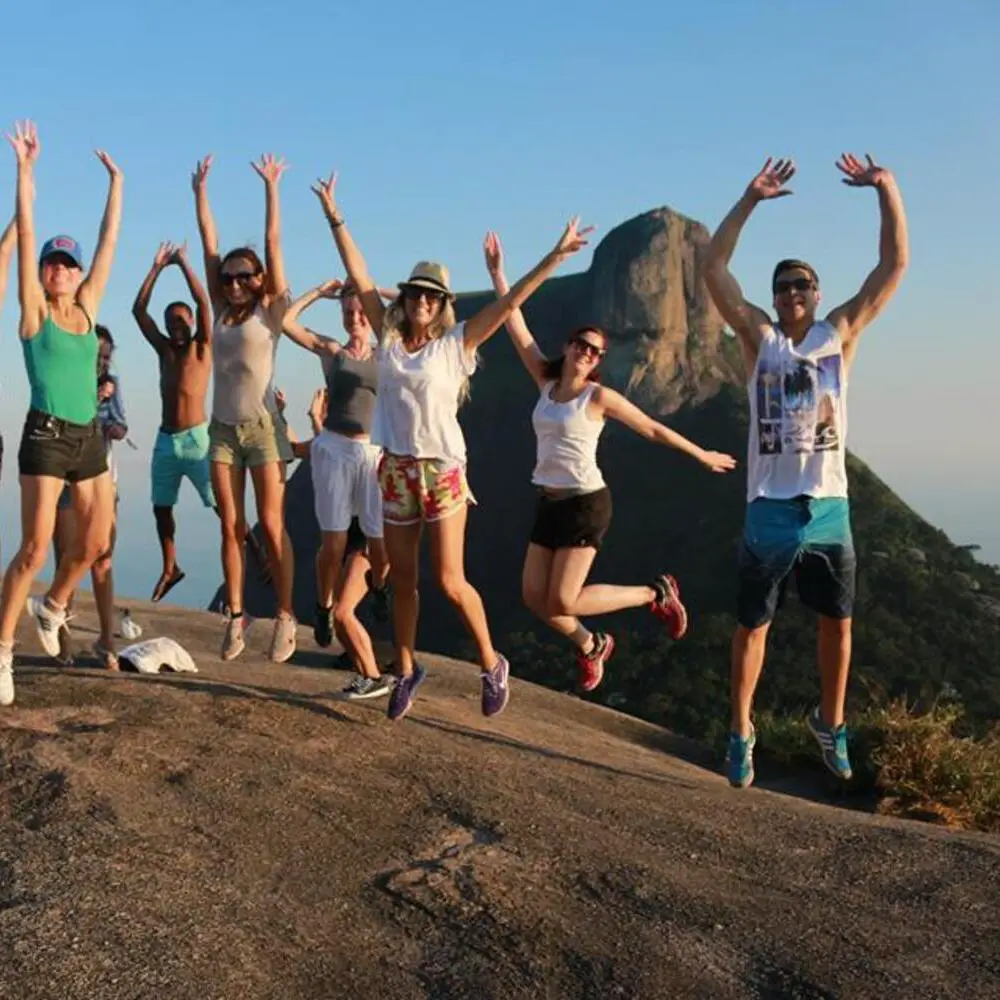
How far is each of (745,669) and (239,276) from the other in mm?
3882

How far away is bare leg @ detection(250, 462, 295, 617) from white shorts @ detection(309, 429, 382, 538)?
37cm

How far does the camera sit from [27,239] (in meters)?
5.96

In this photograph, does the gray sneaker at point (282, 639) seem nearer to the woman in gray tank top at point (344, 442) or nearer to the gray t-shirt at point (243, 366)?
the woman in gray tank top at point (344, 442)

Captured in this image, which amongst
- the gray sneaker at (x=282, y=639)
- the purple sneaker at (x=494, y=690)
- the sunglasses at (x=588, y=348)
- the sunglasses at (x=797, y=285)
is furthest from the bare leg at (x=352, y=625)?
the sunglasses at (x=797, y=285)

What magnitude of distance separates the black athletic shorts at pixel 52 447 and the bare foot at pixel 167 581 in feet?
13.2

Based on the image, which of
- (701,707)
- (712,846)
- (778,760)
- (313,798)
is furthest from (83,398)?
(701,707)

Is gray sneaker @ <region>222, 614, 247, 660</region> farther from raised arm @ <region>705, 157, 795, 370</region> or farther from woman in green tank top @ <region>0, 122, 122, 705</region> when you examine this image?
raised arm @ <region>705, 157, 795, 370</region>

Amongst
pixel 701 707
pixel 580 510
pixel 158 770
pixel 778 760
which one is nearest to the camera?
pixel 158 770

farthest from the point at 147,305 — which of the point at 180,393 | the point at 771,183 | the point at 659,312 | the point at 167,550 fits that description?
the point at 659,312

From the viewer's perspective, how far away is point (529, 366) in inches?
282

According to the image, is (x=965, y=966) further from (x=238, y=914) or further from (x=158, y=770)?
(x=158, y=770)

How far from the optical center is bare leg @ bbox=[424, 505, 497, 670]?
5938mm

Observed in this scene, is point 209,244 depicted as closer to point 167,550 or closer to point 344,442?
point 344,442

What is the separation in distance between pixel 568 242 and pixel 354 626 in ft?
9.46
